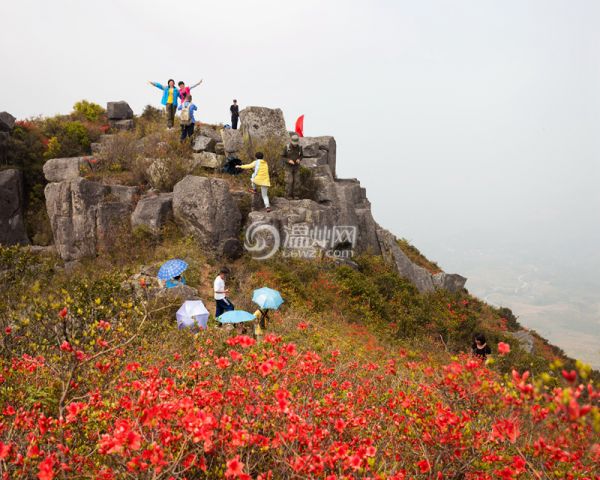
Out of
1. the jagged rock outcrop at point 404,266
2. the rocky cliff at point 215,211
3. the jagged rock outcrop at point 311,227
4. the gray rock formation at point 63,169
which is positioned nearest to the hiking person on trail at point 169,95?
the rocky cliff at point 215,211

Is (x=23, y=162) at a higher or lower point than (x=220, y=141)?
lower

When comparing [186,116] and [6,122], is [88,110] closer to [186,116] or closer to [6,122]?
[6,122]

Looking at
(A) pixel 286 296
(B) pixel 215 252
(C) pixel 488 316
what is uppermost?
(B) pixel 215 252

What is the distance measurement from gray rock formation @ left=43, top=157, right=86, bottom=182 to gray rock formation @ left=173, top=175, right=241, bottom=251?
5272mm

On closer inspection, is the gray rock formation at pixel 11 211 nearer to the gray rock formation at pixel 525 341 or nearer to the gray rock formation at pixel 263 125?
the gray rock formation at pixel 263 125

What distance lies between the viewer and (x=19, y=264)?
10953 mm

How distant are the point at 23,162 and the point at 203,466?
791 inches

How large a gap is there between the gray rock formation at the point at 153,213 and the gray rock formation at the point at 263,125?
236 inches

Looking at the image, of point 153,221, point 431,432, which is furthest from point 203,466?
point 153,221

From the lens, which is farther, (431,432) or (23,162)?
(23,162)

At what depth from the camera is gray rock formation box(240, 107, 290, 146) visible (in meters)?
18.7

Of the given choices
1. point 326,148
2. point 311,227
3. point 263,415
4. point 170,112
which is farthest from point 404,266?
point 263,415

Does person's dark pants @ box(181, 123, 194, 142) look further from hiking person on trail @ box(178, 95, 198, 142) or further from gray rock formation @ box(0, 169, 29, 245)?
gray rock formation @ box(0, 169, 29, 245)

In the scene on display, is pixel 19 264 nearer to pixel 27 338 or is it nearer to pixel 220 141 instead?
pixel 27 338
